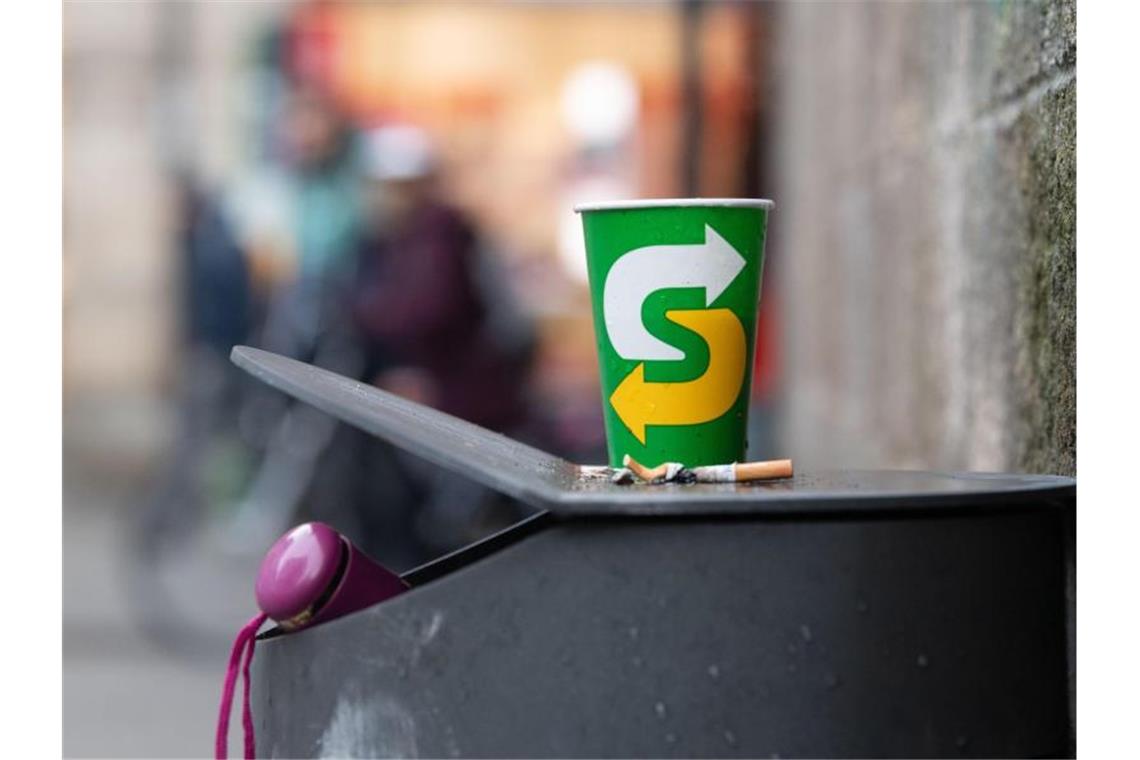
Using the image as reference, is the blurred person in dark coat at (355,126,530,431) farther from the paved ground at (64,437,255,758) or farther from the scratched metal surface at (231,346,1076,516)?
the scratched metal surface at (231,346,1076,516)

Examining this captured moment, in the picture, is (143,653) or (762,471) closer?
(762,471)

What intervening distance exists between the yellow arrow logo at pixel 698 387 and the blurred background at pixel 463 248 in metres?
0.64

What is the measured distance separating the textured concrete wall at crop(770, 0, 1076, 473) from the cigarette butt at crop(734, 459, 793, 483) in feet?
2.24

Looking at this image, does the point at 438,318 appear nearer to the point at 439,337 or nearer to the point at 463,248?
the point at 439,337

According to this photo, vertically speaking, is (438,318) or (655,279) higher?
(438,318)

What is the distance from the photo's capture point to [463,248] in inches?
281

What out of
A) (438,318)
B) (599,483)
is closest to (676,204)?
(599,483)

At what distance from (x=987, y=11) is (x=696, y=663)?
6.15 ft

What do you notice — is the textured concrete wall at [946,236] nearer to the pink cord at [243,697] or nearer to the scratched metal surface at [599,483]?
the scratched metal surface at [599,483]

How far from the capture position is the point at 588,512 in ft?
4.88

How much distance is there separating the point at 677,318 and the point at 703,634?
382 mm

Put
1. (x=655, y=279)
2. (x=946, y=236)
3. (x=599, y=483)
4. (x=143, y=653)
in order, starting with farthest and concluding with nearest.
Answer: (x=143, y=653), (x=946, y=236), (x=655, y=279), (x=599, y=483)

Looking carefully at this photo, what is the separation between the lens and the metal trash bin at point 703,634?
1504mm
